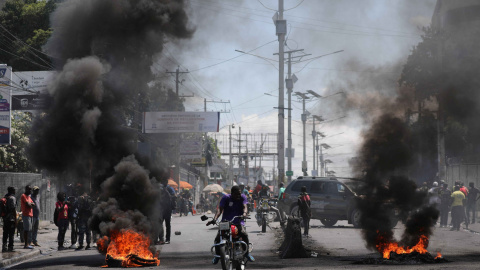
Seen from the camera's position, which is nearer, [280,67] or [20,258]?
[20,258]

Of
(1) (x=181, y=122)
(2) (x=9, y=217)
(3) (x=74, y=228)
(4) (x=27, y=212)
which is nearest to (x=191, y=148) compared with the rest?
(1) (x=181, y=122)

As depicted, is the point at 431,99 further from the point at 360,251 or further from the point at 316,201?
the point at 316,201

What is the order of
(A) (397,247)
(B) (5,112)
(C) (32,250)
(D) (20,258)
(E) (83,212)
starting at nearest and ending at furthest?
(A) (397,247)
(D) (20,258)
(C) (32,250)
(E) (83,212)
(B) (5,112)

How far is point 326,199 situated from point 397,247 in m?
13.9

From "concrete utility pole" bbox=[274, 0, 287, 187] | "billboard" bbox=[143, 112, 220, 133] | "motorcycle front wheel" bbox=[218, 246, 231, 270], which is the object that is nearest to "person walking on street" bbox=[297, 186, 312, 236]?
"motorcycle front wheel" bbox=[218, 246, 231, 270]

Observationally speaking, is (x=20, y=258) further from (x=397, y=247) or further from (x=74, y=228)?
(x=397, y=247)

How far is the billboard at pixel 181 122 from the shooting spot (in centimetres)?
4900

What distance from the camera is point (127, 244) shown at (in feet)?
48.6

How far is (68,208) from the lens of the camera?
20.6 m

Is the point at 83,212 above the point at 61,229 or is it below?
above

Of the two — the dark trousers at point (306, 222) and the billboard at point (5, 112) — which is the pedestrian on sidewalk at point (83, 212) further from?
the billboard at point (5, 112)

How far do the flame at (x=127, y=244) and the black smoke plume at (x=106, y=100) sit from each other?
0.21 m

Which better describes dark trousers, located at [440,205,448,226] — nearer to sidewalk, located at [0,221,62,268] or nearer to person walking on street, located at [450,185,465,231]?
person walking on street, located at [450,185,465,231]

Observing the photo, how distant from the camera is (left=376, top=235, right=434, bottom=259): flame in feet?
49.2
